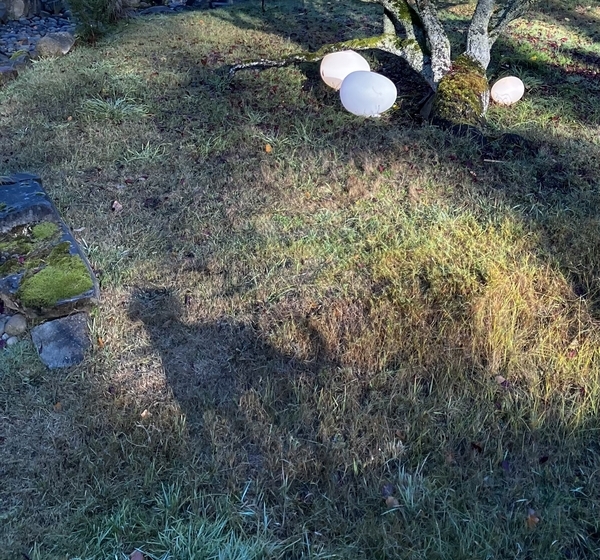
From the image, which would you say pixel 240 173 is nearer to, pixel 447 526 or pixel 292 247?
pixel 292 247

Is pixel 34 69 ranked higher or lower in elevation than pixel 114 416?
lower

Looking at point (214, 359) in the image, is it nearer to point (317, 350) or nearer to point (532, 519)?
point (317, 350)

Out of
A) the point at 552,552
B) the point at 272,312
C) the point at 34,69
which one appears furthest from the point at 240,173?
the point at 34,69

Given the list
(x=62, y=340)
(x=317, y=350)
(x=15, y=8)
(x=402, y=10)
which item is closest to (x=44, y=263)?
(x=62, y=340)

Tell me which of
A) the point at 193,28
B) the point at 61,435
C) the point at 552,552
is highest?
the point at 552,552

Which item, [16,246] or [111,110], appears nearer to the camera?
[16,246]

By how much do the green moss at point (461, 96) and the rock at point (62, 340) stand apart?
12.0 feet

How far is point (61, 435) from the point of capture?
261 cm

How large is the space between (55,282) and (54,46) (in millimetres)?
5587

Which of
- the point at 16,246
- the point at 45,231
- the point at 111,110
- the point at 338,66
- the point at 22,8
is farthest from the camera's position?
the point at 22,8

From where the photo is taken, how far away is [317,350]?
118 inches

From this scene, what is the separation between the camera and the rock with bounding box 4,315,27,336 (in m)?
3.20

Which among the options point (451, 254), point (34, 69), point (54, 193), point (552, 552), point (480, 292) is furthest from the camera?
point (34, 69)

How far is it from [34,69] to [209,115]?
290 centimetres
